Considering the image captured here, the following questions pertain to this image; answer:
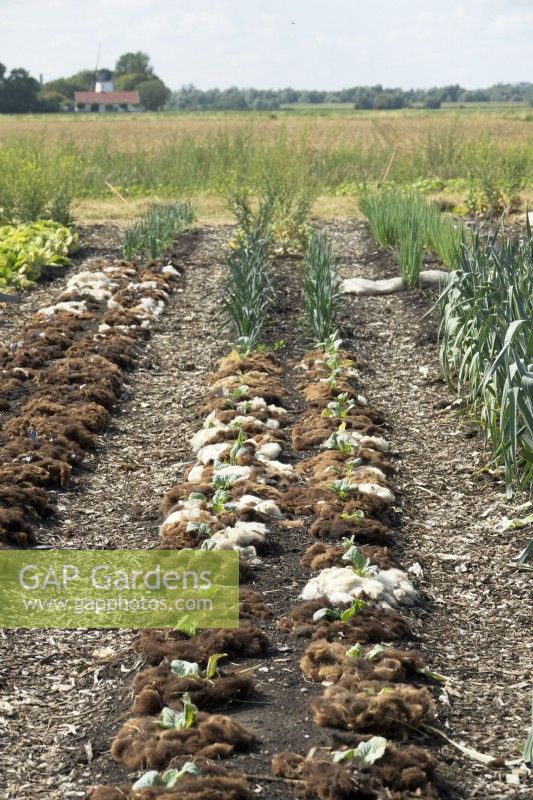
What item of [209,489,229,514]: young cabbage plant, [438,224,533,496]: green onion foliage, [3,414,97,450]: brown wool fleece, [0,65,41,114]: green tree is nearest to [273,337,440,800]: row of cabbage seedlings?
[209,489,229,514]: young cabbage plant

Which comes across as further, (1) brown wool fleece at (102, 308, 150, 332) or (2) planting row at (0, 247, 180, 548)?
(1) brown wool fleece at (102, 308, 150, 332)

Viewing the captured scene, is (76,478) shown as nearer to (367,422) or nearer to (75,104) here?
(367,422)

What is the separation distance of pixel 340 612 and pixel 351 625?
131 millimetres

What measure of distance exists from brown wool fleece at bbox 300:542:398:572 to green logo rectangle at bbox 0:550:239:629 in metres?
0.32

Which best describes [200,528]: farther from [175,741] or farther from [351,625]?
[175,741]

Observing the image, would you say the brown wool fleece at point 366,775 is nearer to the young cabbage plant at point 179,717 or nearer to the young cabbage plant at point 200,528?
the young cabbage plant at point 179,717

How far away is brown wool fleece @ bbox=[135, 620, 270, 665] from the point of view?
3.84 metres

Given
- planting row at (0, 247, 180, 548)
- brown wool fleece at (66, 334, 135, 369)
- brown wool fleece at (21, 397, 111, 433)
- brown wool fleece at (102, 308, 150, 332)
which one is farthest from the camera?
brown wool fleece at (102, 308, 150, 332)

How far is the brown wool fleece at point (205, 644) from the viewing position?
3.84 meters

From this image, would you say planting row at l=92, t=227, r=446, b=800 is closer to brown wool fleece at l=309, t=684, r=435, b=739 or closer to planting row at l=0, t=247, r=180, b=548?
brown wool fleece at l=309, t=684, r=435, b=739

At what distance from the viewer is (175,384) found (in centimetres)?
812

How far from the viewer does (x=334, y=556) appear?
466cm

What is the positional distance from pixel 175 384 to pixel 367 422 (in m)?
1.97

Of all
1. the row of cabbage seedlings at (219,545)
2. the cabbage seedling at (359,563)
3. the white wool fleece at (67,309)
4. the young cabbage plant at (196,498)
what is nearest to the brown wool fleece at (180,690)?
the row of cabbage seedlings at (219,545)
